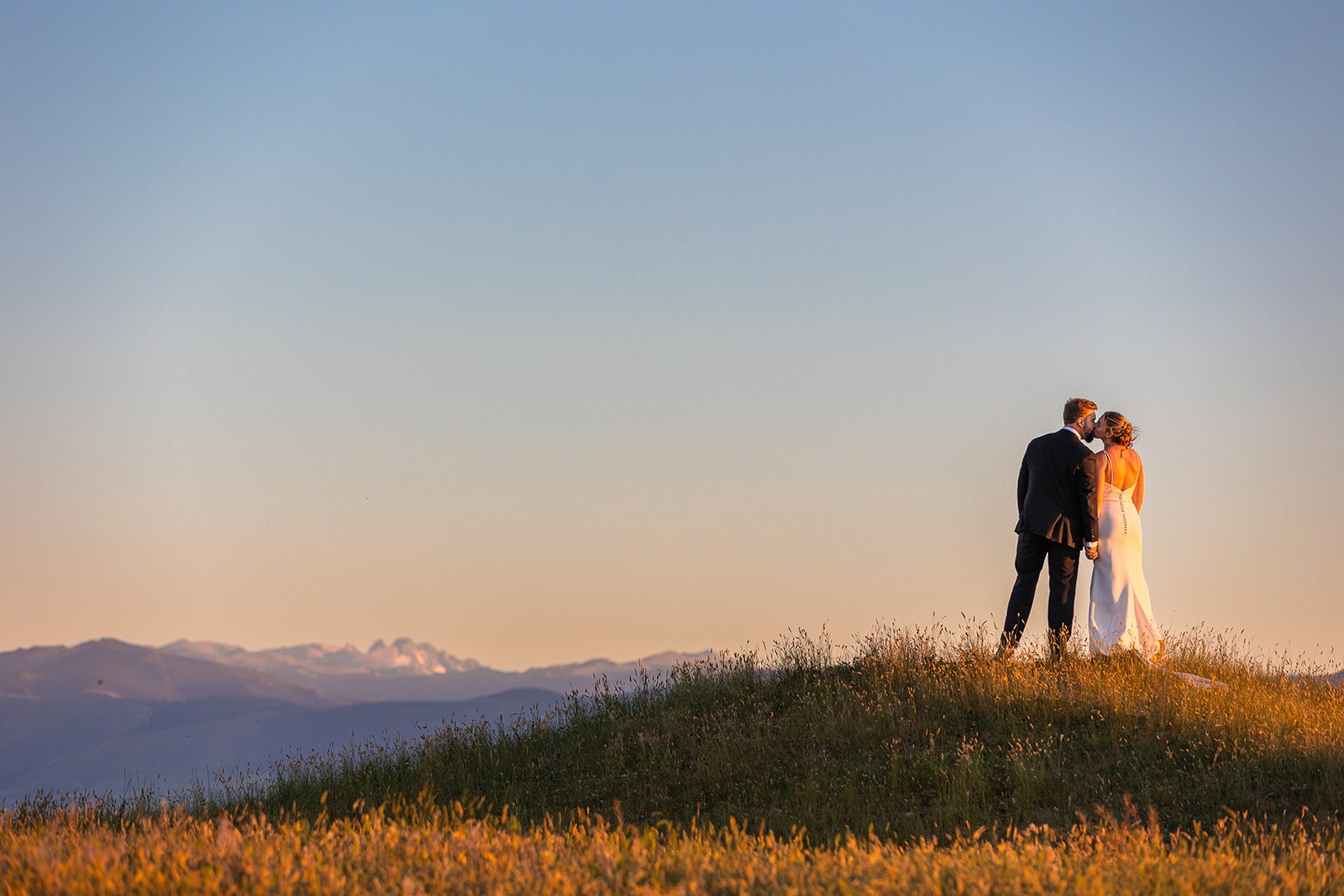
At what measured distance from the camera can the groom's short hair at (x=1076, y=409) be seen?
47.7ft

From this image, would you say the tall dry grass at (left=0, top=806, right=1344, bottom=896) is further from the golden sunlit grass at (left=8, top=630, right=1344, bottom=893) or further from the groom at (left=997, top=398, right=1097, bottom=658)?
the groom at (left=997, top=398, right=1097, bottom=658)

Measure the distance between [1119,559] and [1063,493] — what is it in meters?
1.17

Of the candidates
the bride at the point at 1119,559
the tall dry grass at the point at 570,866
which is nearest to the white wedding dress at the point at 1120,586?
the bride at the point at 1119,559

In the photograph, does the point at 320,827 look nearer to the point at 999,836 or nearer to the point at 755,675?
the point at 999,836

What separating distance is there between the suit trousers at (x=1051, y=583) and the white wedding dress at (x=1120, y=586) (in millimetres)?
354

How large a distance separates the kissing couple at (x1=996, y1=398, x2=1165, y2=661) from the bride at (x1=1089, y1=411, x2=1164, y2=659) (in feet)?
0.04

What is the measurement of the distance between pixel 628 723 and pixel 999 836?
5085mm

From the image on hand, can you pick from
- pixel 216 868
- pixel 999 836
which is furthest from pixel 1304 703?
pixel 216 868

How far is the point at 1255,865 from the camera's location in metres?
6.67

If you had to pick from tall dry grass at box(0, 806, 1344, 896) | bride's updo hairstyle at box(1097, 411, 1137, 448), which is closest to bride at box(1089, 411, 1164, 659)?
bride's updo hairstyle at box(1097, 411, 1137, 448)

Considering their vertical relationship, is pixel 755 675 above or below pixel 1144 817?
above

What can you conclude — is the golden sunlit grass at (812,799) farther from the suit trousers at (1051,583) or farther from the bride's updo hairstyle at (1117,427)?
the bride's updo hairstyle at (1117,427)

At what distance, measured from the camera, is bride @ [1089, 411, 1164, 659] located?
14328 mm

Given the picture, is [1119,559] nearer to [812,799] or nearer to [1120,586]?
[1120,586]
